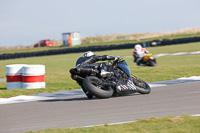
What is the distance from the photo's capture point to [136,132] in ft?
16.6

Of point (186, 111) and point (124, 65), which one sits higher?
point (124, 65)

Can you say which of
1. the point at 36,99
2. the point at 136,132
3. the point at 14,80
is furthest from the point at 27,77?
the point at 136,132

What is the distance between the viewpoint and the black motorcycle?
8.80 metres

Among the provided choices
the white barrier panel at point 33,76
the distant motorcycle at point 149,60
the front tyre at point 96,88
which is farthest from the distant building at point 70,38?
the front tyre at point 96,88

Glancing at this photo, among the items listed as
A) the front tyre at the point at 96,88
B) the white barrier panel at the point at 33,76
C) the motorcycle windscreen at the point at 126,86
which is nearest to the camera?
the front tyre at the point at 96,88

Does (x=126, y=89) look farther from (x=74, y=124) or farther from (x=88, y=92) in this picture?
(x=74, y=124)

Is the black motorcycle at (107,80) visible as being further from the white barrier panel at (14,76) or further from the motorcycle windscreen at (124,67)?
the white barrier panel at (14,76)

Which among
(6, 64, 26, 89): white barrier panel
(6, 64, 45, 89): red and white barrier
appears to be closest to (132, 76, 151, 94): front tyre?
(6, 64, 45, 89): red and white barrier

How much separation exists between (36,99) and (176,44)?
29.7m

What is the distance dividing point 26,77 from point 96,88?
3.72m

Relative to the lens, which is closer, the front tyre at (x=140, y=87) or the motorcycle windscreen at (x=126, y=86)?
the motorcycle windscreen at (x=126, y=86)

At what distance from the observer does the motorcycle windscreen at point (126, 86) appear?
9086 mm

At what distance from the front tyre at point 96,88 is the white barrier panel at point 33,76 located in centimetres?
316

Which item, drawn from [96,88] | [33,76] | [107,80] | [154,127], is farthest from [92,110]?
[33,76]
